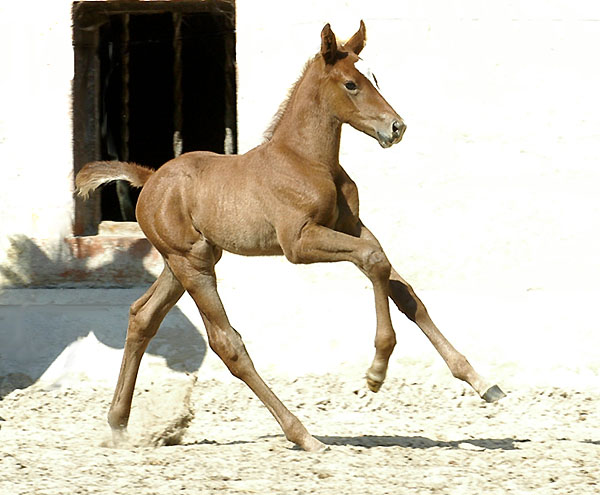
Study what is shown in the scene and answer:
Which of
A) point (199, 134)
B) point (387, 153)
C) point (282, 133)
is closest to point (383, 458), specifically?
point (282, 133)

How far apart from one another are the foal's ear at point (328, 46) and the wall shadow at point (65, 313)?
2.40 metres

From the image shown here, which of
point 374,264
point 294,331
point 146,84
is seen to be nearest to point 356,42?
point 374,264

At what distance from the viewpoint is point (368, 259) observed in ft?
15.4

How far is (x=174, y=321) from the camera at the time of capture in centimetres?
689

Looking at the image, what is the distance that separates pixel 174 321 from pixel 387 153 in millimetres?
1655

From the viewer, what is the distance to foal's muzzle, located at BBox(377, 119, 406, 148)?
187 inches

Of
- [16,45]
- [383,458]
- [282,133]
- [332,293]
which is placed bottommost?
[383,458]

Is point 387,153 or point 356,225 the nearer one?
point 356,225

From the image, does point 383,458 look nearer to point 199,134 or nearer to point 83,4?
point 83,4

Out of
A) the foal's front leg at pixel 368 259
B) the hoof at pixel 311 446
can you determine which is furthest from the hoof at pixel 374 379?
the hoof at pixel 311 446

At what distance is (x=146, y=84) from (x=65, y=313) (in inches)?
132

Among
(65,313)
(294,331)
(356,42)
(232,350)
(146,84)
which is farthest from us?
(146,84)

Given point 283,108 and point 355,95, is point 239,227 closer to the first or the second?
point 283,108

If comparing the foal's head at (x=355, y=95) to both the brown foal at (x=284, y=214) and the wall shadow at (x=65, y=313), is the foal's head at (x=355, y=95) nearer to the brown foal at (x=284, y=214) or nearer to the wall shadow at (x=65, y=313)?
the brown foal at (x=284, y=214)
